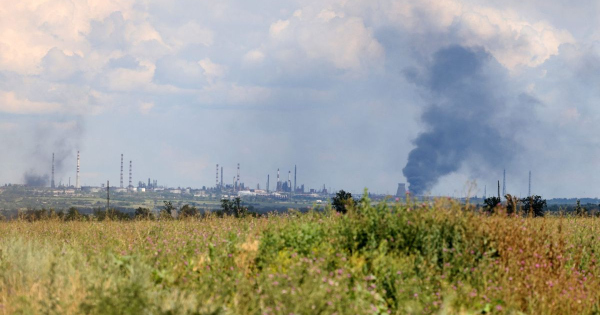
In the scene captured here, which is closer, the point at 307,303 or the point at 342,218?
the point at 307,303

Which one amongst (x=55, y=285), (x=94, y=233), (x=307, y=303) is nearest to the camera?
(x=307, y=303)

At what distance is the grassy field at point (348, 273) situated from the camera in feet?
22.8

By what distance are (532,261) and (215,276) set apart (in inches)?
200

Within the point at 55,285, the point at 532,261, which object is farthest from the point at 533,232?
the point at 55,285

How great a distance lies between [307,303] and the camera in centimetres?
650

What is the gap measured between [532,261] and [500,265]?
3.47ft

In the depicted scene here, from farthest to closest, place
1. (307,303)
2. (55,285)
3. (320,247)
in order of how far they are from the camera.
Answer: (320,247), (55,285), (307,303)

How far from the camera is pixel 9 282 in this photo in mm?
8812

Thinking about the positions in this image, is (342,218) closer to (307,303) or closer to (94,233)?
(307,303)

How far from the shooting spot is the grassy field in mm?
6941

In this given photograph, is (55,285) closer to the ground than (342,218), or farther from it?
closer to the ground

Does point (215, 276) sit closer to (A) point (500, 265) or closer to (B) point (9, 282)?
(B) point (9, 282)

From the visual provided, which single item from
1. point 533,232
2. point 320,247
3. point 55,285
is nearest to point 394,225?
point 320,247

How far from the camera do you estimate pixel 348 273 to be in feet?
26.3
